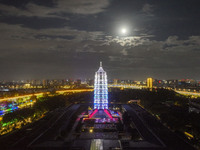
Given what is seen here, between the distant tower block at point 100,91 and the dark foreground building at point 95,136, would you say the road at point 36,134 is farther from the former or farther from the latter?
the distant tower block at point 100,91

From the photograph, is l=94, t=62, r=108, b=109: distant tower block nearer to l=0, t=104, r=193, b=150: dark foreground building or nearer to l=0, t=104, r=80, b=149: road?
l=0, t=104, r=193, b=150: dark foreground building

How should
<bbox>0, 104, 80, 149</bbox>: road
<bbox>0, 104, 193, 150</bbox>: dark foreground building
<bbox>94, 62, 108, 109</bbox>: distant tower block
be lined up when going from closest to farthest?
<bbox>0, 104, 193, 150</bbox>: dark foreground building → <bbox>0, 104, 80, 149</bbox>: road → <bbox>94, 62, 108, 109</bbox>: distant tower block

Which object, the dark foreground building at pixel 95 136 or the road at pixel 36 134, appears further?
the road at pixel 36 134

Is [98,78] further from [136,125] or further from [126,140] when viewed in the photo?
[126,140]

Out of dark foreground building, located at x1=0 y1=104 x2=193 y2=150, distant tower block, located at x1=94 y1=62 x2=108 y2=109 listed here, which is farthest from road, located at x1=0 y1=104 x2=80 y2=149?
distant tower block, located at x1=94 y1=62 x2=108 y2=109

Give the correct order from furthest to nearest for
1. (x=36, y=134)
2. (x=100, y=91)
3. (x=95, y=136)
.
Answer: (x=100, y=91) < (x=36, y=134) < (x=95, y=136)

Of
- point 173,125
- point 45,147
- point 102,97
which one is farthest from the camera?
point 102,97

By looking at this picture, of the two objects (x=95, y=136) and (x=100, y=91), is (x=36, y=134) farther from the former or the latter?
(x=100, y=91)

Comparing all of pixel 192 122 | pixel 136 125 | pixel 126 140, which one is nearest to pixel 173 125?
pixel 192 122

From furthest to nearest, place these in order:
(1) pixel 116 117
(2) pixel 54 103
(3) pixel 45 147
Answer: (2) pixel 54 103 < (1) pixel 116 117 < (3) pixel 45 147

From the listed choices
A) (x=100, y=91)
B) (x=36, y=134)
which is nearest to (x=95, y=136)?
(x=36, y=134)

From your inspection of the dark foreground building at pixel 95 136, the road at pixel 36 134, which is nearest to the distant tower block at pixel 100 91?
the dark foreground building at pixel 95 136
